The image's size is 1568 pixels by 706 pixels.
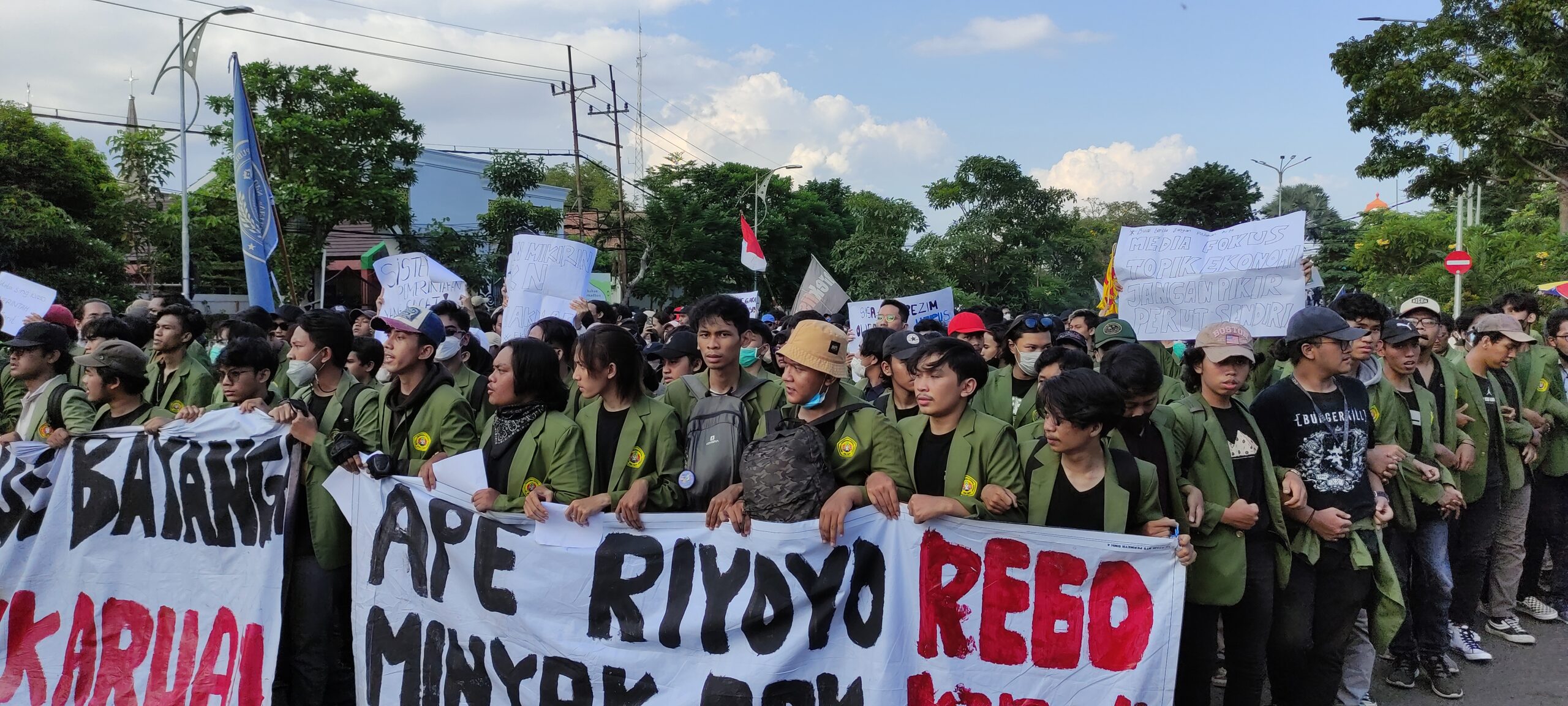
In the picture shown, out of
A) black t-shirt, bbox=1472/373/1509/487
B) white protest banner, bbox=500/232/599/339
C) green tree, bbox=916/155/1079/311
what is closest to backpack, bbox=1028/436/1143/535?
black t-shirt, bbox=1472/373/1509/487

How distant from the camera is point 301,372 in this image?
4668 millimetres

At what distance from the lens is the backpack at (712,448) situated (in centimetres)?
398

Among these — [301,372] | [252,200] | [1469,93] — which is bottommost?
[301,372]

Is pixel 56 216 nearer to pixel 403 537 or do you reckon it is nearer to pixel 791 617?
pixel 403 537

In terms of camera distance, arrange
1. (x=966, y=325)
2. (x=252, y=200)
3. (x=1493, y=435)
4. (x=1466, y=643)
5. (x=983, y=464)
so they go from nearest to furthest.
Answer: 1. (x=983, y=464)
2. (x=1466, y=643)
3. (x=1493, y=435)
4. (x=966, y=325)
5. (x=252, y=200)

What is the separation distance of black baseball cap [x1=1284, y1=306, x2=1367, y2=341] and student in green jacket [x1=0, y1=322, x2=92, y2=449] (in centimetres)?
543

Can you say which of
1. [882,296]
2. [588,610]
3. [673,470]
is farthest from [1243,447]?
[882,296]

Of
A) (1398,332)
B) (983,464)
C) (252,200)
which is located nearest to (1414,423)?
(1398,332)

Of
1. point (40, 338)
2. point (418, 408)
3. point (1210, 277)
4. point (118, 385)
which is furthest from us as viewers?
point (1210, 277)

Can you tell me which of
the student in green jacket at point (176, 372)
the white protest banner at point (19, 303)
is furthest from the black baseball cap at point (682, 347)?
the white protest banner at point (19, 303)

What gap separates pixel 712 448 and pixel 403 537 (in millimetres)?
1351

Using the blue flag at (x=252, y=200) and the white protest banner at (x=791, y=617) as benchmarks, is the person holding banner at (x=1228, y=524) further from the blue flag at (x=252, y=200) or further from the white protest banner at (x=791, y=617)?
the blue flag at (x=252, y=200)

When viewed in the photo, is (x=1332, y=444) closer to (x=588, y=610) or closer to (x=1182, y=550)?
(x=1182, y=550)

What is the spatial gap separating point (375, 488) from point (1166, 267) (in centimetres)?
502
